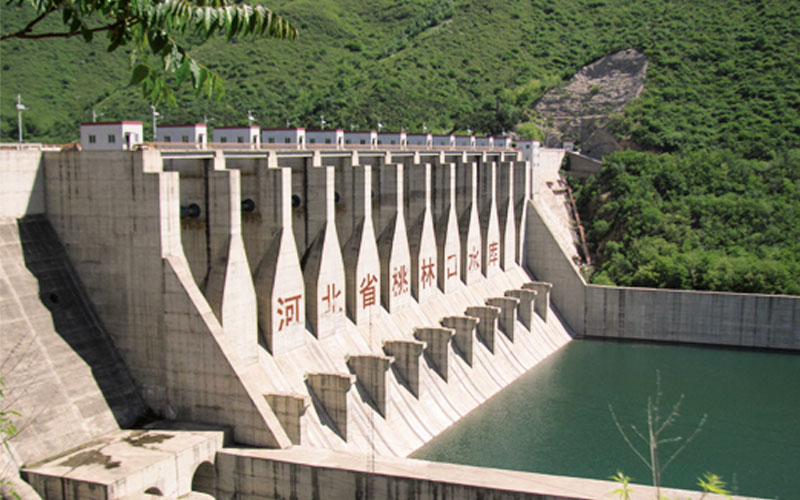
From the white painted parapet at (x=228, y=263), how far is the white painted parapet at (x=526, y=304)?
2052 cm

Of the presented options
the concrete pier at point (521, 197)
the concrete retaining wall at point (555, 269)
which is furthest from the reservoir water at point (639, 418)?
the concrete pier at point (521, 197)

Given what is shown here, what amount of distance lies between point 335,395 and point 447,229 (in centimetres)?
1554

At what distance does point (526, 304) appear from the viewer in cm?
4241

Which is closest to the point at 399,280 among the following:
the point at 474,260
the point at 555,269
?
the point at 474,260

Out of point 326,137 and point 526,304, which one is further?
point 326,137

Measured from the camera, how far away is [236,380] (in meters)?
21.8

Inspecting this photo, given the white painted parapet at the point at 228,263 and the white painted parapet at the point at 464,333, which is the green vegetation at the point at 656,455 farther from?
the white painted parapet at the point at 228,263

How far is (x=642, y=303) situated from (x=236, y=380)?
1111 inches

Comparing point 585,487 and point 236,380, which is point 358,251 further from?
point 585,487

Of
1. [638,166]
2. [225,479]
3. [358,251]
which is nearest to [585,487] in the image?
[225,479]

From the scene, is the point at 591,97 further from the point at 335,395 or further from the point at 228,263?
the point at 228,263

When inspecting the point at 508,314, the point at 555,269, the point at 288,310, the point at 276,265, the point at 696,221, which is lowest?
the point at 508,314

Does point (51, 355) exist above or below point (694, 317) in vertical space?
above

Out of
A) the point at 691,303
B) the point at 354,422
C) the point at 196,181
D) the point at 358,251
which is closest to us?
the point at 196,181
